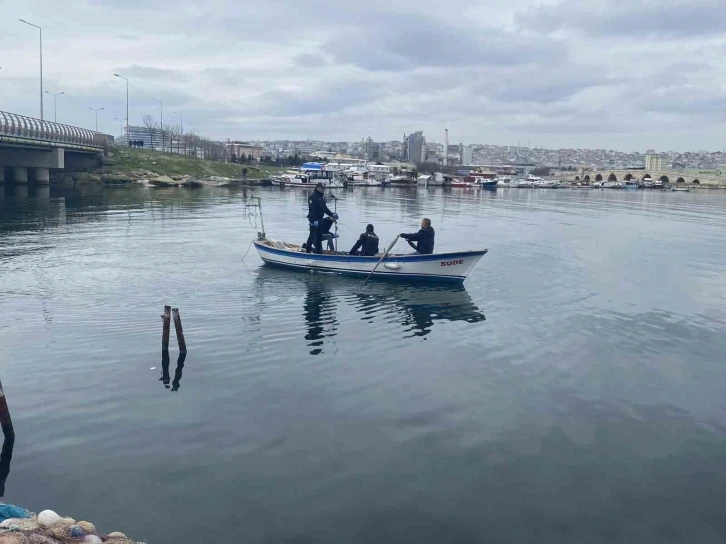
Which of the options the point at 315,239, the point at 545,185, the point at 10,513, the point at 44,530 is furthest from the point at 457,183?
the point at 44,530

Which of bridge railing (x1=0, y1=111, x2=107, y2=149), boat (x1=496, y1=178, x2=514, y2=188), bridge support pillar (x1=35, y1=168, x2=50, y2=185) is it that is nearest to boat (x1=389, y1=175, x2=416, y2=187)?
boat (x1=496, y1=178, x2=514, y2=188)

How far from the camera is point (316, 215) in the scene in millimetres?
27562

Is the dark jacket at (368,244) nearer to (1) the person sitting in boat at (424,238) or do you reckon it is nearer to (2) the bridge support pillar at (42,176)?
(1) the person sitting in boat at (424,238)

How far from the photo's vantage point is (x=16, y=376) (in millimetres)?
14789

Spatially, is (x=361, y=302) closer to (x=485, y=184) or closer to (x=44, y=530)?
(x=44, y=530)

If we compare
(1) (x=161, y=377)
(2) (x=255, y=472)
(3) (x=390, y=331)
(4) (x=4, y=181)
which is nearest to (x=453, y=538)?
(2) (x=255, y=472)

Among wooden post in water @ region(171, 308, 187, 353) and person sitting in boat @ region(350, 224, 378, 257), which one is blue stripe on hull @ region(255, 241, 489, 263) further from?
wooden post in water @ region(171, 308, 187, 353)

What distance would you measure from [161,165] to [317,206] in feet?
317

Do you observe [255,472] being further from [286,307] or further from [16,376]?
[286,307]

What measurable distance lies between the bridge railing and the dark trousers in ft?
182

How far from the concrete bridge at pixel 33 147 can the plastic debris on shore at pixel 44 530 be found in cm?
7109

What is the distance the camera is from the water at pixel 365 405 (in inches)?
393

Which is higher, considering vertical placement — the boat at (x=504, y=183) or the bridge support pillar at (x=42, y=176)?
the boat at (x=504, y=183)

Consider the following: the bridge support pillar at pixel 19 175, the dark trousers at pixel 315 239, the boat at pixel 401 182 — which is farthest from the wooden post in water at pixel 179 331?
the boat at pixel 401 182
